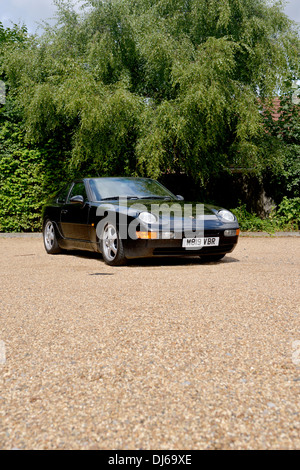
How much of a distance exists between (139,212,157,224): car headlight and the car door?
1.28m

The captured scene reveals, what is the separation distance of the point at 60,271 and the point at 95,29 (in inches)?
319

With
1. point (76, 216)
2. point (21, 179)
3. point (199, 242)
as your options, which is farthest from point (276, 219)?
point (199, 242)

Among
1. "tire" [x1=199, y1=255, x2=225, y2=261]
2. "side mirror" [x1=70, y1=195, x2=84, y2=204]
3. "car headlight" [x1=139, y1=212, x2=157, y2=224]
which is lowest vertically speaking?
"tire" [x1=199, y1=255, x2=225, y2=261]

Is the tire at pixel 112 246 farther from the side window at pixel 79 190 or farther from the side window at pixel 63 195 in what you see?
the side window at pixel 63 195

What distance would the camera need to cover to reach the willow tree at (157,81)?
12.1m

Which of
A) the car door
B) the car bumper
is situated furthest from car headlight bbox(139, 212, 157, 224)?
the car door

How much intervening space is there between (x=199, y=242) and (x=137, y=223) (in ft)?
3.04

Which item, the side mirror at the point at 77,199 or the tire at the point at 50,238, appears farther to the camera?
the tire at the point at 50,238

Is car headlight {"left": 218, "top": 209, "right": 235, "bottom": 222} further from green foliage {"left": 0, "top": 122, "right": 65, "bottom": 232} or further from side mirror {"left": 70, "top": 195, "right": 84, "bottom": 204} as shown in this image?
green foliage {"left": 0, "top": 122, "right": 65, "bottom": 232}

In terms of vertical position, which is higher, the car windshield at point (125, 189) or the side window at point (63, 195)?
the car windshield at point (125, 189)

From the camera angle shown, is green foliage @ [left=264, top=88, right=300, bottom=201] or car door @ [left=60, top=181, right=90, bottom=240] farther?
green foliage @ [left=264, top=88, right=300, bottom=201]

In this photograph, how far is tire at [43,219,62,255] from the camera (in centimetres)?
950

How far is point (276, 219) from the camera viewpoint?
15188 mm

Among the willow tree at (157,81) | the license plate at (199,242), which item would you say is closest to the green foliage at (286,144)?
the willow tree at (157,81)
